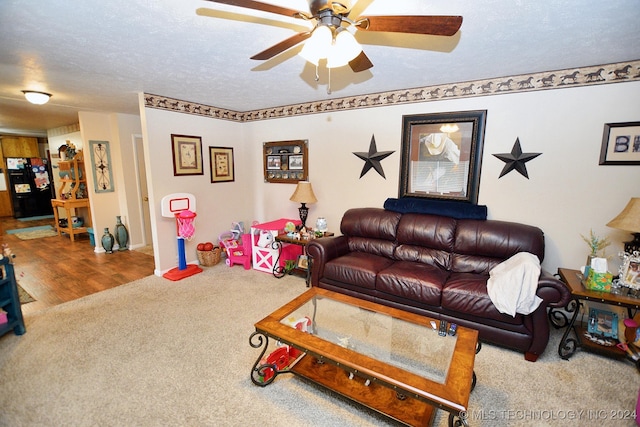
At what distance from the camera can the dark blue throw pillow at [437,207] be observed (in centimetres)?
295

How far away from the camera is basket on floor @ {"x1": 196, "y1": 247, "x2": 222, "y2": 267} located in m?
4.11

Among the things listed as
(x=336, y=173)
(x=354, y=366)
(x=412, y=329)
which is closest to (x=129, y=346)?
(x=354, y=366)

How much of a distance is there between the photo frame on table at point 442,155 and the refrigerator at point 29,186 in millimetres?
9830

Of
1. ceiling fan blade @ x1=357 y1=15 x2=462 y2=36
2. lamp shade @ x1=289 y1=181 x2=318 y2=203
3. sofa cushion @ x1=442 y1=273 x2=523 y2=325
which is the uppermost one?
ceiling fan blade @ x1=357 y1=15 x2=462 y2=36

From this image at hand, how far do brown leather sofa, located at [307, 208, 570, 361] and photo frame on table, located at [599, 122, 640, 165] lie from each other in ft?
2.84

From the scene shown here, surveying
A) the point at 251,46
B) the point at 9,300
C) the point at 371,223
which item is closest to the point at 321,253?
the point at 371,223

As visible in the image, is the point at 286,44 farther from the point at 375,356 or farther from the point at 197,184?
the point at 197,184

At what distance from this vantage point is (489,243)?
2.70 meters

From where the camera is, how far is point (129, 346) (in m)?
2.33

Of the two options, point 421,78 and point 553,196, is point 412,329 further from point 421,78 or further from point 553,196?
point 421,78

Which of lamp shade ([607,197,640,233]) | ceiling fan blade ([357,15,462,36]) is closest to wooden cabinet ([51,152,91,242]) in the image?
ceiling fan blade ([357,15,462,36])

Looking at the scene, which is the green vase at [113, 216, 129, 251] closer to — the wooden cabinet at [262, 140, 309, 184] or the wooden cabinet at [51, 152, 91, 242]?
the wooden cabinet at [51, 152, 91, 242]

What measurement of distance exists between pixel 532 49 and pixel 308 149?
2715 millimetres

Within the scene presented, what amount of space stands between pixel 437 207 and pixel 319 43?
2317mm
